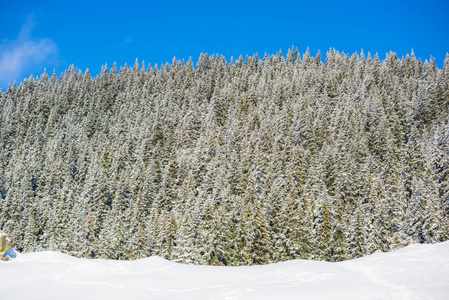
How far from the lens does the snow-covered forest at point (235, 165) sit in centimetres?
4472

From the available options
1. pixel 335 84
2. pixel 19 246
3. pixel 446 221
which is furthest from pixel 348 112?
pixel 19 246

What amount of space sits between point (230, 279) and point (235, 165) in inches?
2101

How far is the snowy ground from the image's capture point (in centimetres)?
1120

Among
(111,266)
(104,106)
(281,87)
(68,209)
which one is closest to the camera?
(111,266)

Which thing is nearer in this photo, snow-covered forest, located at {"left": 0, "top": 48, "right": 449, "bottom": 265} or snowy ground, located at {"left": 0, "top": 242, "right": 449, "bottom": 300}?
snowy ground, located at {"left": 0, "top": 242, "right": 449, "bottom": 300}

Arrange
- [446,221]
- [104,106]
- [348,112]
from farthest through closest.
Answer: [104,106]
[348,112]
[446,221]

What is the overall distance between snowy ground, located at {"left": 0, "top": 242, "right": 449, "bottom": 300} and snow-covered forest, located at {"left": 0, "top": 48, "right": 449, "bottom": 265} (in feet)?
87.4

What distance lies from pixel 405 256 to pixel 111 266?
13.9 m

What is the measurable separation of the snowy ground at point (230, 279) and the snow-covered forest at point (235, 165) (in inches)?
Result: 1048

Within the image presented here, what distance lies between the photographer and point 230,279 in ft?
43.1

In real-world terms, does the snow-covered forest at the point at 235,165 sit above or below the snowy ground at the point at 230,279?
above

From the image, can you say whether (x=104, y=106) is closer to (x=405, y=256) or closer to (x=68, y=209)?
(x=68, y=209)

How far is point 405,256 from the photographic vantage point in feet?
49.5

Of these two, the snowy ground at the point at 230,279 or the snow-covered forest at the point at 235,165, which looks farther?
the snow-covered forest at the point at 235,165
